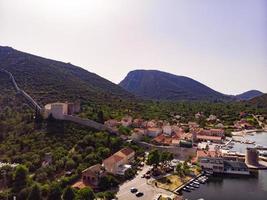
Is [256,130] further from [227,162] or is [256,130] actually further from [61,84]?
[61,84]

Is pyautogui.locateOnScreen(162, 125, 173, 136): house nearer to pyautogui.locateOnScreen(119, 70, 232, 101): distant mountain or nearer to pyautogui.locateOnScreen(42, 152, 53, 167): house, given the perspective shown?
pyautogui.locateOnScreen(42, 152, 53, 167): house

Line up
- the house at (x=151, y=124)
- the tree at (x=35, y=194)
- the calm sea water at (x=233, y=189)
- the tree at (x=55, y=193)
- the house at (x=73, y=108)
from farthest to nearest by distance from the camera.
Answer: the house at (x=151, y=124), the house at (x=73, y=108), the calm sea water at (x=233, y=189), the tree at (x=55, y=193), the tree at (x=35, y=194)

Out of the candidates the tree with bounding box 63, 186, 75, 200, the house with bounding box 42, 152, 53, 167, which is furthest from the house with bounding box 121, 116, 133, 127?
the tree with bounding box 63, 186, 75, 200

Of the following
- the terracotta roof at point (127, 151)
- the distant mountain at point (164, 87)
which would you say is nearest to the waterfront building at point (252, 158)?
the terracotta roof at point (127, 151)

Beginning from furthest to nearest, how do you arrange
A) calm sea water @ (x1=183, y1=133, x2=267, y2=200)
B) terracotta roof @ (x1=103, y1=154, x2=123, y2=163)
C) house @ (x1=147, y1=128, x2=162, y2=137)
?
house @ (x1=147, y1=128, x2=162, y2=137), terracotta roof @ (x1=103, y1=154, x2=123, y2=163), calm sea water @ (x1=183, y1=133, x2=267, y2=200)

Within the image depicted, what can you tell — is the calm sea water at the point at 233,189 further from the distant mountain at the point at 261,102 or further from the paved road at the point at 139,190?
the distant mountain at the point at 261,102

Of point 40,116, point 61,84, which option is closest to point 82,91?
point 61,84

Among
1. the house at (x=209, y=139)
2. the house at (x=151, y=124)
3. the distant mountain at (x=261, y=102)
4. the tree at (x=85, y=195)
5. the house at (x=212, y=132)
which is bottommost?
the tree at (x=85, y=195)
